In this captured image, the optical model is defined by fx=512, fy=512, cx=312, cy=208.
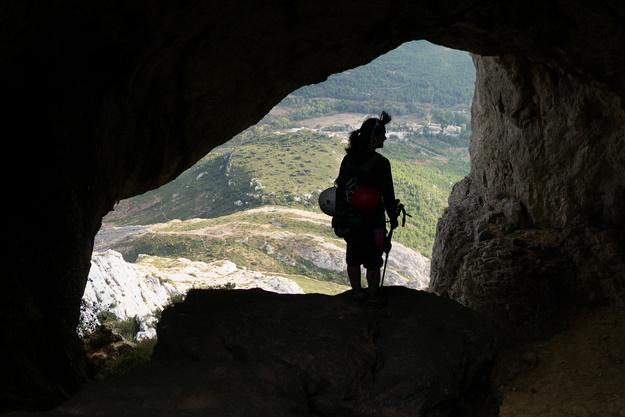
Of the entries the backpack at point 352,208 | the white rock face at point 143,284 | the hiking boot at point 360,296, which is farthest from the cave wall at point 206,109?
the white rock face at point 143,284

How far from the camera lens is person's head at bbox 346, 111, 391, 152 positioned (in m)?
7.54

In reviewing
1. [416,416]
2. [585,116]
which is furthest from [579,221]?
[416,416]

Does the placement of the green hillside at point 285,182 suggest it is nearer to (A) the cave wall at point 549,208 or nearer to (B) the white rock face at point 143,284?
(B) the white rock face at point 143,284

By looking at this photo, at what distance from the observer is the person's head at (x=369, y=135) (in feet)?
24.7

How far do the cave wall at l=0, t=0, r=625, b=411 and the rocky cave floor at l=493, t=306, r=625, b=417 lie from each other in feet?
3.36

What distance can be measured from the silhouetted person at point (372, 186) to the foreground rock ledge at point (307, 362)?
0.58 meters

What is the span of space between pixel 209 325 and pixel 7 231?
2836mm

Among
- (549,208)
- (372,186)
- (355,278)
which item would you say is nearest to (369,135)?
(372,186)

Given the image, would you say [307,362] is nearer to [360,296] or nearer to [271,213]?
[360,296]

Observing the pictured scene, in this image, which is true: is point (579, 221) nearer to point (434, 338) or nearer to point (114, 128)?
point (434, 338)

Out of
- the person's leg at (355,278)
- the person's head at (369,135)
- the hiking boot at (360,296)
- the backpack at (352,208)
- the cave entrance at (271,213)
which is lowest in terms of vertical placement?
the cave entrance at (271,213)

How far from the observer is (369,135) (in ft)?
24.8

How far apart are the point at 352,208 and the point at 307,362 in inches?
95.6

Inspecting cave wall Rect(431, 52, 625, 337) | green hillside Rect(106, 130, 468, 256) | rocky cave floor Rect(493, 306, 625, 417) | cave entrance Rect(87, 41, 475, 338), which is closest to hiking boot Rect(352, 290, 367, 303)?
rocky cave floor Rect(493, 306, 625, 417)
